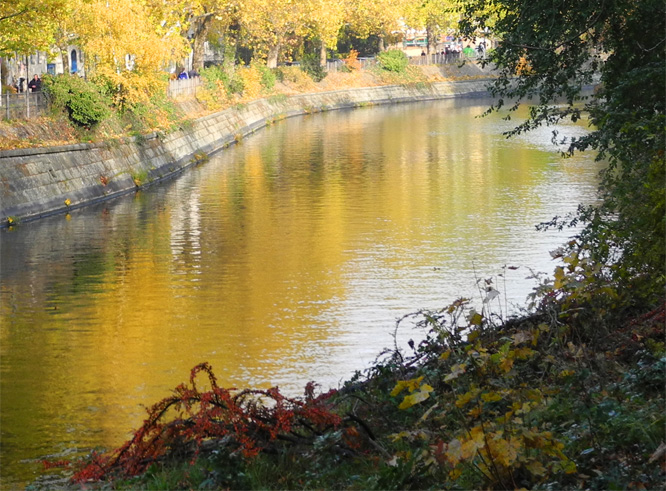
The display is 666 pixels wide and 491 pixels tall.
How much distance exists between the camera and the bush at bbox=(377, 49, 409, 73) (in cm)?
8312

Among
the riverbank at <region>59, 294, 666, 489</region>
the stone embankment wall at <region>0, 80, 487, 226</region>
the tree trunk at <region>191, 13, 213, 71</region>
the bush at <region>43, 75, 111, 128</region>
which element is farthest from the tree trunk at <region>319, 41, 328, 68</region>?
the riverbank at <region>59, 294, 666, 489</region>

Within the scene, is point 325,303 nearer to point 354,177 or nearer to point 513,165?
point 354,177

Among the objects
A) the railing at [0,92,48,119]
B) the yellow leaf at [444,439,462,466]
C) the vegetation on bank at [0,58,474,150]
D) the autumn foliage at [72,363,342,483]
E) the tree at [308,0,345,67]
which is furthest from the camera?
the tree at [308,0,345,67]

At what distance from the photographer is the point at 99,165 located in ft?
107

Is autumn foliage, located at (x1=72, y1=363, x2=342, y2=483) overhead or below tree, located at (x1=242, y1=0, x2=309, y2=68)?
below

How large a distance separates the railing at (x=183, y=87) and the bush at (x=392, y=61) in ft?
Answer: 111

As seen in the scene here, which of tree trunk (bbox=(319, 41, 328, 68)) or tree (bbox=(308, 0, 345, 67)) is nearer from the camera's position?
tree (bbox=(308, 0, 345, 67))

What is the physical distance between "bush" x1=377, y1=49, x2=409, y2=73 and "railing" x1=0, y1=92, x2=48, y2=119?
5221 centimetres

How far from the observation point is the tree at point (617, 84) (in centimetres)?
1081

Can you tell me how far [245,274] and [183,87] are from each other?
2885 centimetres

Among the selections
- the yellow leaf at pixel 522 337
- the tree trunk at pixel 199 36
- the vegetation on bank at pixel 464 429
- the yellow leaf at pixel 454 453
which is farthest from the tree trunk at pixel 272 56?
the yellow leaf at pixel 454 453

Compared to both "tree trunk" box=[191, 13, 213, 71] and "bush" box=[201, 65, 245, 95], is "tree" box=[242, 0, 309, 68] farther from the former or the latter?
"bush" box=[201, 65, 245, 95]

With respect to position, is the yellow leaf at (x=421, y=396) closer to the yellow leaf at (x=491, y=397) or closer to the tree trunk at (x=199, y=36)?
the yellow leaf at (x=491, y=397)

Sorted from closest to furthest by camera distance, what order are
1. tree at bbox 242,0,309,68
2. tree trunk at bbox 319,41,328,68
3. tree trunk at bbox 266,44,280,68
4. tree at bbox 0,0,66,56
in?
tree at bbox 0,0,66,56 < tree at bbox 242,0,309,68 < tree trunk at bbox 266,44,280,68 < tree trunk at bbox 319,41,328,68
